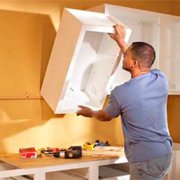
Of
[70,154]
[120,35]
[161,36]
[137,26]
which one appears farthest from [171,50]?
[70,154]

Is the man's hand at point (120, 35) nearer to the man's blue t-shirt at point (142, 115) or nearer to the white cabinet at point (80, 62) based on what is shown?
the white cabinet at point (80, 62)

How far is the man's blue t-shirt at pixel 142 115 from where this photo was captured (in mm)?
1979

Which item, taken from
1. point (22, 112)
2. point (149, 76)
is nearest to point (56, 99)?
point (22, 112)

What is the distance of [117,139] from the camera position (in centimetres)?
306

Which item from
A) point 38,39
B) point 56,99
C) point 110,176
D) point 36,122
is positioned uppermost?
point 38,39

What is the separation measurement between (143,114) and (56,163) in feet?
2.01

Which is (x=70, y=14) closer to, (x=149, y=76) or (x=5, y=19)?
(x=5, y=19)

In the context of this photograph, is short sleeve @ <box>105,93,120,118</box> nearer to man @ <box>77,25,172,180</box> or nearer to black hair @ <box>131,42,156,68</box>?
man @ <box>77,25,172,180</box>

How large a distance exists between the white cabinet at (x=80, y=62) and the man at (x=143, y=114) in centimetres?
38

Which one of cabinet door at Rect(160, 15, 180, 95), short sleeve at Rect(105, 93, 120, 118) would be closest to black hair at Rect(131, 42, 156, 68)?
short sleeve at Rect(105, 93, 120, 118)

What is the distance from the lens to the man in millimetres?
1981

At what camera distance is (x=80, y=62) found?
2586 millimetres

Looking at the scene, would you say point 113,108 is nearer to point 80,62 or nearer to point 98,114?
point 98,114

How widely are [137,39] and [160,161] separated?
4.00 ft
